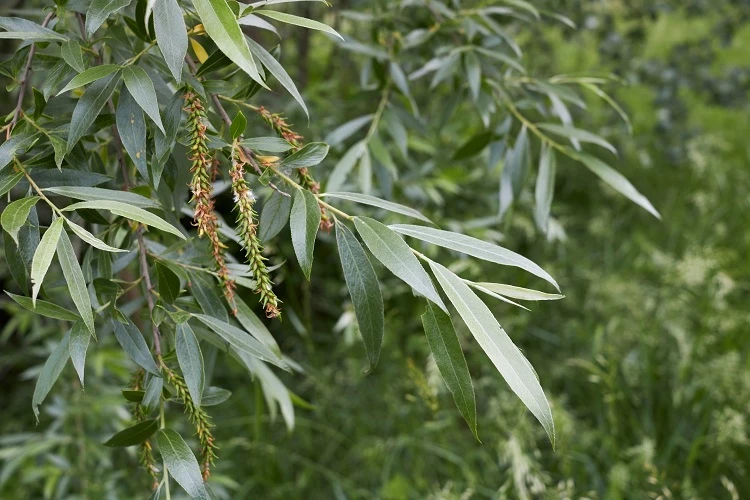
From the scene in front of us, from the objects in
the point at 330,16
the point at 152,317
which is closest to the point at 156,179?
the point at 152,317

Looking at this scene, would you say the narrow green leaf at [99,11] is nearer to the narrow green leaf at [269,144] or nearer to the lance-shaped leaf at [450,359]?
the narrow green leaf at [269,144]

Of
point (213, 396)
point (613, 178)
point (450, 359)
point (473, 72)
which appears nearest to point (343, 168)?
point (473, 72)

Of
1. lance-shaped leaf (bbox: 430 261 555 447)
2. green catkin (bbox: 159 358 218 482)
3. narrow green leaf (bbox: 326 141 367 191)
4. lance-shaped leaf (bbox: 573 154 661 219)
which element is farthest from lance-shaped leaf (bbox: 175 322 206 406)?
lance-shaped leaf (bbox: 573 154 661 219)

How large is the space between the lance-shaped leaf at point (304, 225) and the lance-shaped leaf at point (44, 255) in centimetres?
18

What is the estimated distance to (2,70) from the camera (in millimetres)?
708

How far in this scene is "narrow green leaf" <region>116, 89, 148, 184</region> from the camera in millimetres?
677

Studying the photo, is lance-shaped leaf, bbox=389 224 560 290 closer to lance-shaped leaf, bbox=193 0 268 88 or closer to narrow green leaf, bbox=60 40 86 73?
lance-shaped leaf, bbox=193 0 268 88

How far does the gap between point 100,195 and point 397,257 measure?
0.83 feet

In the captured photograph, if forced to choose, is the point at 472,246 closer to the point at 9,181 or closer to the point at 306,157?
the point at 306,157

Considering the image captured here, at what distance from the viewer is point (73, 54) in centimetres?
67

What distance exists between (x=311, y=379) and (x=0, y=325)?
1.26 meters

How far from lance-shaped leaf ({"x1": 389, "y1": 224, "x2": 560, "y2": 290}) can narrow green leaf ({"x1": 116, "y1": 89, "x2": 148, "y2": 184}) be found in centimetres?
23

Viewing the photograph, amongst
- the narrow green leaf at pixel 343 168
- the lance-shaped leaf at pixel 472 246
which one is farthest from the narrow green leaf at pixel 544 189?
the lance-shaped leaf at pixel 472 246

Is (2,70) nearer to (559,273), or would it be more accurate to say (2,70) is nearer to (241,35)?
(241,35)
